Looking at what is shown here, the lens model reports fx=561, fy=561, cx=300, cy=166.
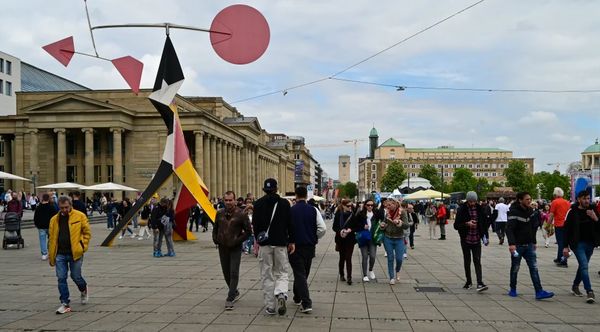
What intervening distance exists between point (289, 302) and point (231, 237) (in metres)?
1.56

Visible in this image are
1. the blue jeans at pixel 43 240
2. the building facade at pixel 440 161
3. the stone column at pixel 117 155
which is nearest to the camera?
the blue jeans at pixel 43 240

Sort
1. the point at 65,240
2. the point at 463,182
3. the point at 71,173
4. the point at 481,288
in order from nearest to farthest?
the point at 65,240
the point at 481,288
the point at 71,173
the point at 463,182

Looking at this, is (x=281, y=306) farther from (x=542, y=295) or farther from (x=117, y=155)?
(x=117, y=155)

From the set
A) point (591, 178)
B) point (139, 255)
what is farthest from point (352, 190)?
point (139, 255)

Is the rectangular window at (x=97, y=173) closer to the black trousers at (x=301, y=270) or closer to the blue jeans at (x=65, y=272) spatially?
the blue jeans at (x=65, y=272)

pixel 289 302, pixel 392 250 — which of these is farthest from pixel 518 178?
pixel 289 302

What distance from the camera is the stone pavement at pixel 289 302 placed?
7.79 m

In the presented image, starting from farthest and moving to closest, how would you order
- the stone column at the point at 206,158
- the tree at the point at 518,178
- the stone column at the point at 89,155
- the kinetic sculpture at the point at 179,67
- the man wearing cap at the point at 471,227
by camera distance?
the tree at the point at 518,178 < the stone column at the point at 206,158 < the stone column at the point at 89,155 < the kinetic sculpture at the point at 179,67 < the man wearing cap at the point at 471,227

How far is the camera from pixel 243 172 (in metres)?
98.5

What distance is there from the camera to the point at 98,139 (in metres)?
71.4

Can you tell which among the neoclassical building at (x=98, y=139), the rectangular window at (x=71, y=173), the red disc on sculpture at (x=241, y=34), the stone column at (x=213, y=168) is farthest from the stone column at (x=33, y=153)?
the red disc on sculpture at (x=241, y=34)

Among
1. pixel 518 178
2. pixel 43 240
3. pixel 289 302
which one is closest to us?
pixel 289 302

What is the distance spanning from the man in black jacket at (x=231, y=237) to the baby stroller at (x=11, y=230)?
1238 centimetres

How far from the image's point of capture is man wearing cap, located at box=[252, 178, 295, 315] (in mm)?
8438
